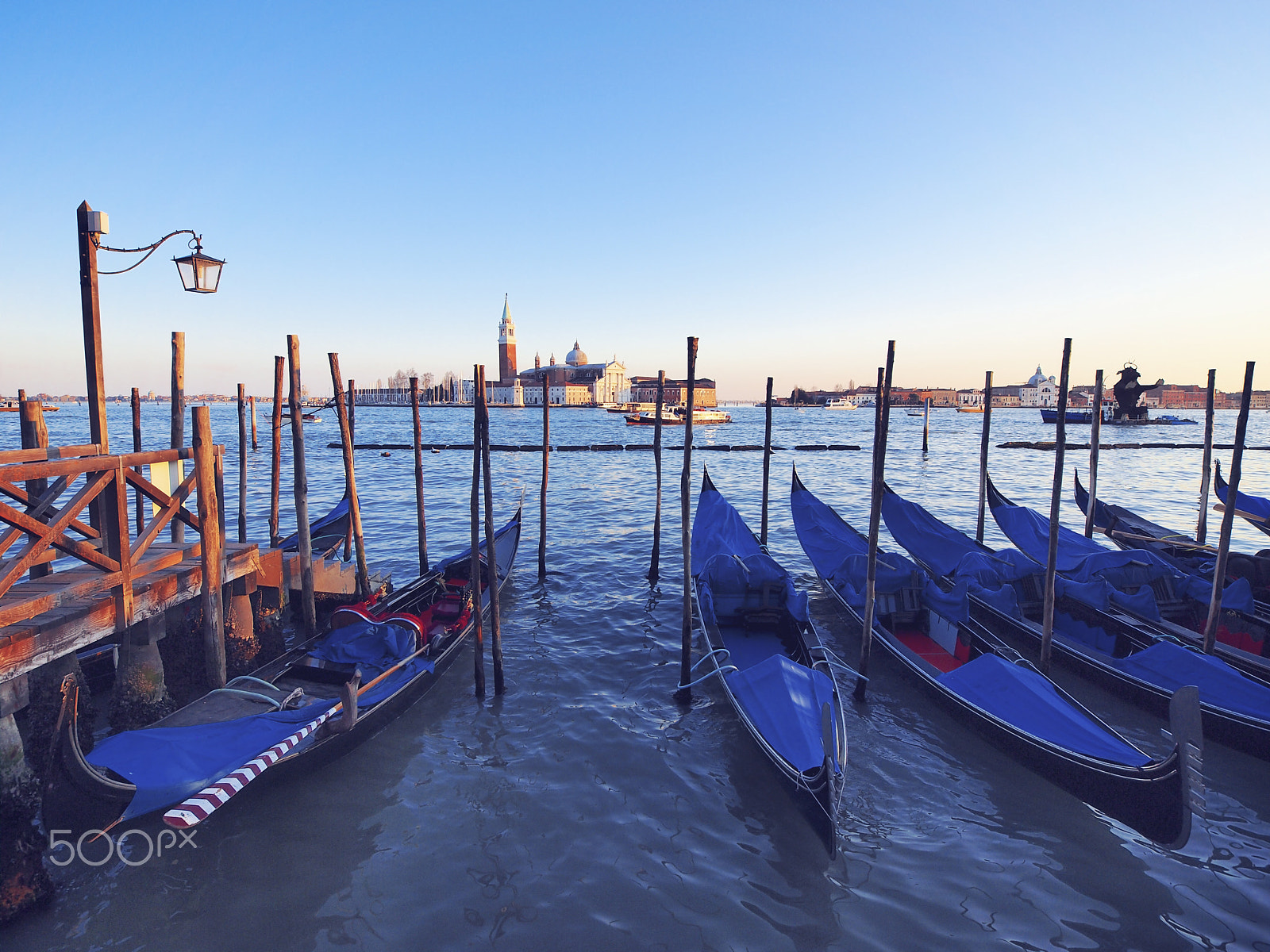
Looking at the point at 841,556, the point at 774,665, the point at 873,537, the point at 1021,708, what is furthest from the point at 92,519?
the point at 841,556

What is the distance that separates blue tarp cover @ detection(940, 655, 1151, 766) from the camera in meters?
4.57

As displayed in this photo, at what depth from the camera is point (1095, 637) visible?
7.40 meters

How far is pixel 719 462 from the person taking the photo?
34094 mm

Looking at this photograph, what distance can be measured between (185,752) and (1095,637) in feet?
29.6

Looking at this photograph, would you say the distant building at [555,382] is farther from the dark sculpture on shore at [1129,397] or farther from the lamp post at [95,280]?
the lamp post at [95,280]

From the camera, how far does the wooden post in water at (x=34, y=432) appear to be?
585 cm

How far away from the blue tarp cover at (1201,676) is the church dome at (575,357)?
13929 cm

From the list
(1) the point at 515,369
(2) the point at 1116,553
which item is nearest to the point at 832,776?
(2) the point at 1116,553

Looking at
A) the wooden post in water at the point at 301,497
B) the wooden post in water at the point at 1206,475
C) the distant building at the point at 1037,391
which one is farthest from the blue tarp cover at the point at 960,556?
the distant building at the point at 1037,391

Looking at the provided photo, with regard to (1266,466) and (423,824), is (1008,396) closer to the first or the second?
(1266,466)

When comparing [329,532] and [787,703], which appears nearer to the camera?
[787,703]

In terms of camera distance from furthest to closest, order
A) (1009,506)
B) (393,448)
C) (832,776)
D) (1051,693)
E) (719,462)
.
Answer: (393,448) < (719,462) < (1009,506) < (1051,693) < (832,776)

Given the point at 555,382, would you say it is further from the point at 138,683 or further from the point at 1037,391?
the point at 138,683

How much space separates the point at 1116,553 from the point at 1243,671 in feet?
6.83
